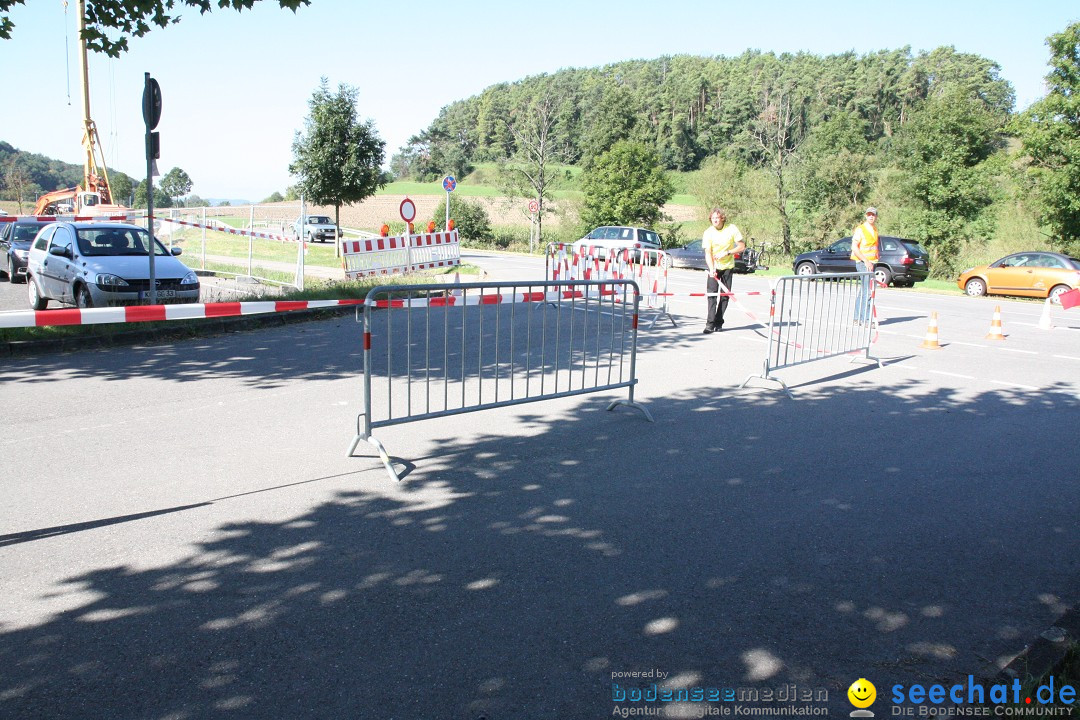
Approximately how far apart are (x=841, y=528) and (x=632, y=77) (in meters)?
112

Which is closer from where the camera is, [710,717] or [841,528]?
[710,717]

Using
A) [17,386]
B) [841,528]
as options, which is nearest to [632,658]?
[841,528]

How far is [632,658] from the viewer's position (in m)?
3.59

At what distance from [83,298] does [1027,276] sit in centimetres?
2432

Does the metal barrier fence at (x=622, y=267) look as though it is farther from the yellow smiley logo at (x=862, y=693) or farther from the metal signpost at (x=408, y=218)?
the yellow smiley logo at (x=862, y=693)

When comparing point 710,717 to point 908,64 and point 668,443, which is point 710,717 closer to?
point 668,443

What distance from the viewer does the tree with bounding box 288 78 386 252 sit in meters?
32.6

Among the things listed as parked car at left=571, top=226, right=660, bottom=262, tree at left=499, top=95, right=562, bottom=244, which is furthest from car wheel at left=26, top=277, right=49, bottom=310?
tree at left=499, top=95, right=562, bottom=244

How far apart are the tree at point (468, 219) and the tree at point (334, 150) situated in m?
16.1

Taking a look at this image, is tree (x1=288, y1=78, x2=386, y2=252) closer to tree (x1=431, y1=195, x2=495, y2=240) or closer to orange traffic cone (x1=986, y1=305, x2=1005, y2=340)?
tree (x1=431, y1=195, x2=495, y2=240)

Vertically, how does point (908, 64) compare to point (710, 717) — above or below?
above

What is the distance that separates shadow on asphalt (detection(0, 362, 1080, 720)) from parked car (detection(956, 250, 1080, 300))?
759 inches

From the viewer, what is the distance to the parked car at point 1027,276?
22.9 m

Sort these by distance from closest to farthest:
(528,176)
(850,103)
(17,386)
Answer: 1. (17,386)
2. (528,176)
3. (850,103)
